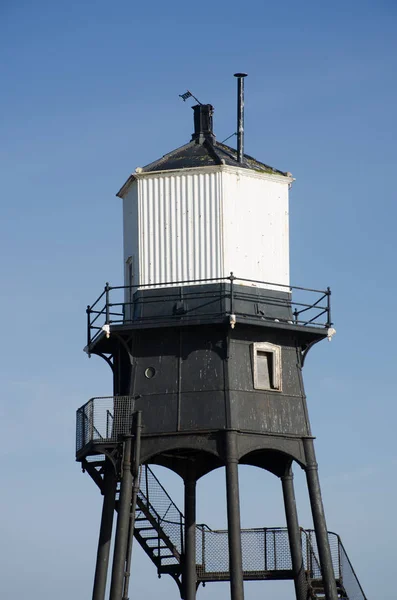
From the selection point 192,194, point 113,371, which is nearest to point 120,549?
point 113,371

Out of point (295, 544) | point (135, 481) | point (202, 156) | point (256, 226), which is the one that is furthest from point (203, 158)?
point (295, 544)

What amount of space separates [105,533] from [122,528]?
175 centimetres

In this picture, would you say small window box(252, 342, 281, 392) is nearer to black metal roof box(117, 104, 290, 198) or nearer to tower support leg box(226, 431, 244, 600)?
tower support leg box(226, 431, 244, 600)

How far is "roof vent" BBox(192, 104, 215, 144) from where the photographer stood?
177 feet

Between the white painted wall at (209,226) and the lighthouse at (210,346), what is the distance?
1.6 inches

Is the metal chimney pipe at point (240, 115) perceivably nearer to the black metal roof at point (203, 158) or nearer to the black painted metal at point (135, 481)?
the black metal roof at point (203, 158)

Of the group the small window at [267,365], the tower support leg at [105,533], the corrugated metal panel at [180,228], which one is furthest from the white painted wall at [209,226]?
the tower support leg at [105,533]

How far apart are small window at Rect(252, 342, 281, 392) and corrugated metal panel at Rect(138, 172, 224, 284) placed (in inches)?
95.7

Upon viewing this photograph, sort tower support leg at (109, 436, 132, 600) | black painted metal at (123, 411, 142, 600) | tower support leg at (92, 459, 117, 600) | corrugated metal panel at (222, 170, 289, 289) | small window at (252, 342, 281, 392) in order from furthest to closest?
corrugated metal panel at (222, 170, 289, 289)
small window at (252, 342, 281, 392)
tower support leg at (92, 459, 117, 600)
black painted metal at (123, 411, 142, 600)
tower support leg at (109, 436, 132, 600)

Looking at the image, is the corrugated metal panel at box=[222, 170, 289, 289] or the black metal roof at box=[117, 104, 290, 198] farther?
the black metal roof at box=[117, 104, 290, 198]

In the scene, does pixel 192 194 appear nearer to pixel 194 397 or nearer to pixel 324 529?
pixel 194 397

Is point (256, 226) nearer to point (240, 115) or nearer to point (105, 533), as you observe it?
point (240, 115)

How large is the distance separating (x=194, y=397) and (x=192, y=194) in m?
5.81

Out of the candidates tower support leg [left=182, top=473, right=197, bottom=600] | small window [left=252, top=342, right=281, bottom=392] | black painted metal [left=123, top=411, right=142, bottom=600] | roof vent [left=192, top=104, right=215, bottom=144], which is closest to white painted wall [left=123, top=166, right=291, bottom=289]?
small window [left=252, top=342, right=281, bottom=392]
